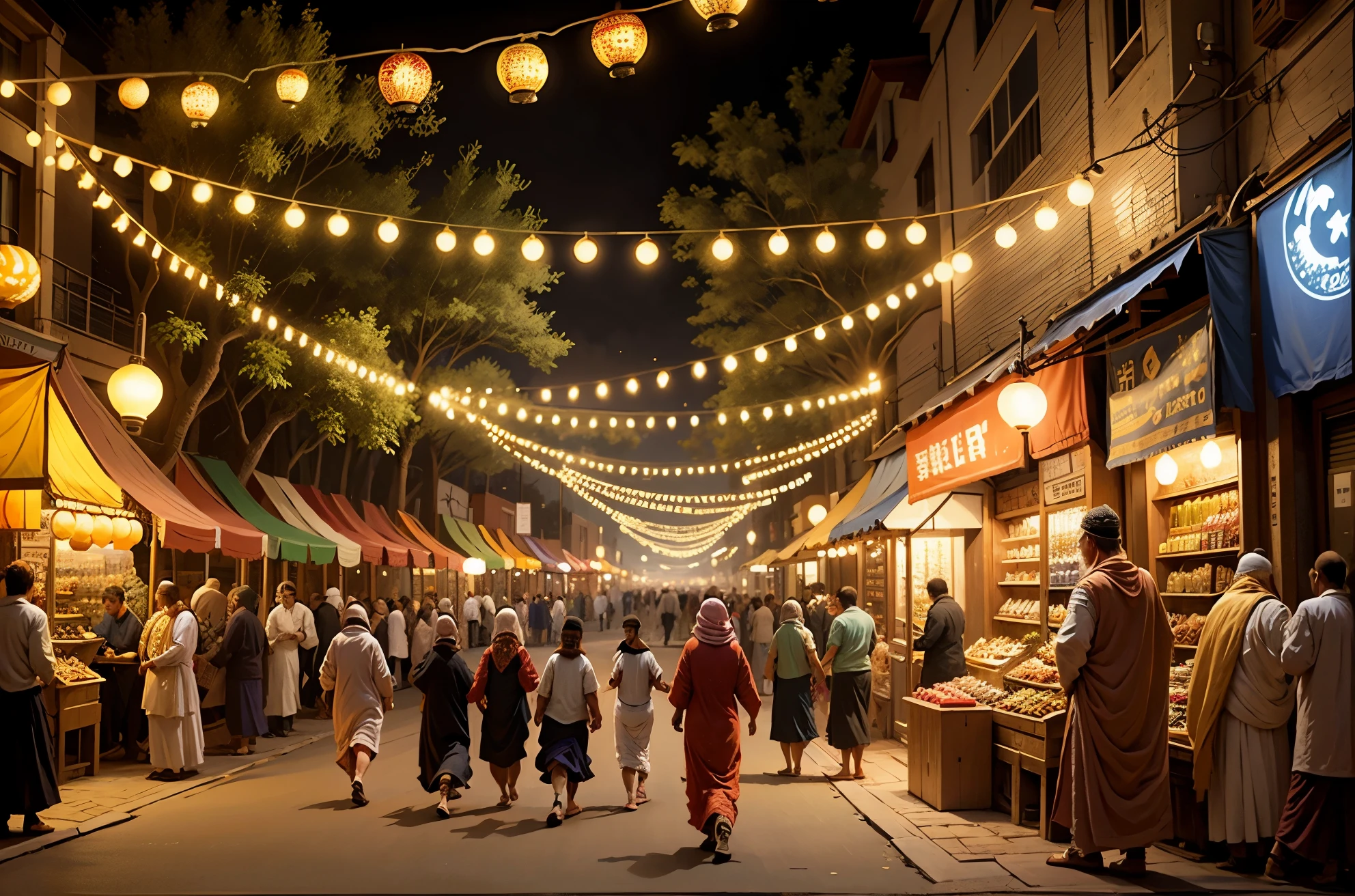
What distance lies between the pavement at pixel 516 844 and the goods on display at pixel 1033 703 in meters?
0.90

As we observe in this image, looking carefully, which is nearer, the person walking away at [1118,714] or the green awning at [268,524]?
the person walking away at [1118,714]

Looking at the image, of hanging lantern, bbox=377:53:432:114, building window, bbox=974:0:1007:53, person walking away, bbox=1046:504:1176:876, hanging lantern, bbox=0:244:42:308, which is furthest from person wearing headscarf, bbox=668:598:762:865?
building window, bbox=974:0:1007:53

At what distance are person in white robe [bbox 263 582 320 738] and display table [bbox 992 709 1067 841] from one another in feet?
31.8

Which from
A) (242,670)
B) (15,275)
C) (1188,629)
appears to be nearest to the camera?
(1188,629)

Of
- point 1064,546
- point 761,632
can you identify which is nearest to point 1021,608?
point 1064,546

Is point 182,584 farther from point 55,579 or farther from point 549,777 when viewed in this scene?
point 549,777

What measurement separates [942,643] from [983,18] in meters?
9.30

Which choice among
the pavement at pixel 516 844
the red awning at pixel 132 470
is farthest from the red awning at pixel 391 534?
the pavement at pixel 516 844

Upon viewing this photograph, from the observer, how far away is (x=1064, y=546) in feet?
39.3

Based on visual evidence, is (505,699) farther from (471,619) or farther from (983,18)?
(471,619)

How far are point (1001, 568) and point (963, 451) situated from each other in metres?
2.16

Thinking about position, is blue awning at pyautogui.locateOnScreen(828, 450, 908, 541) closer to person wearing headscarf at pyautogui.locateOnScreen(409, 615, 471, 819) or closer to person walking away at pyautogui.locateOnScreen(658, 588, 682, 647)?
person wearing headscarf at pyautogui.locateOnScreen(409, 615, 471, 819)

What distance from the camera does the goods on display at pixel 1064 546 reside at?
11680mm

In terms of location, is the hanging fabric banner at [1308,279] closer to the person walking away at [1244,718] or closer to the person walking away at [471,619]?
the person walking away at [1244,718]
